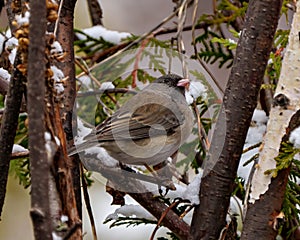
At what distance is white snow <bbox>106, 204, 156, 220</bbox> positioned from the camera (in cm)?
134

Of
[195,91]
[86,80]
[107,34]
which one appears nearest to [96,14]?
[107,34]

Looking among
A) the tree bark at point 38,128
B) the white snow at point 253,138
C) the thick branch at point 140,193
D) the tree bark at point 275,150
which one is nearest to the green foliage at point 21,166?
the thick branch at point 140,193

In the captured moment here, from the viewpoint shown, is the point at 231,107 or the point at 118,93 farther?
the point at 118,93

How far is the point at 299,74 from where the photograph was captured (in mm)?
982

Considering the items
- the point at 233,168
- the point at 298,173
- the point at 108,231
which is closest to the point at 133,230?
the point at 108,231

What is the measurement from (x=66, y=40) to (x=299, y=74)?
515 millimetres

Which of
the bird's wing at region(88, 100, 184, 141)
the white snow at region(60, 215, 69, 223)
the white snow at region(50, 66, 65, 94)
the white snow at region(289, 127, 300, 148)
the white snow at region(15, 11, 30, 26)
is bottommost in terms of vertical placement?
the white snow at region(60, 215, 69, 223)

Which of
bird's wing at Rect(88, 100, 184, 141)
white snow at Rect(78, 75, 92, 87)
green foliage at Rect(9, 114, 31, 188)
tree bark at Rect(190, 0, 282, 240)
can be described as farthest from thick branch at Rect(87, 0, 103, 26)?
tree bark at Rect(190, 0, 282, 240)

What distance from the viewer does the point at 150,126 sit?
189 cm

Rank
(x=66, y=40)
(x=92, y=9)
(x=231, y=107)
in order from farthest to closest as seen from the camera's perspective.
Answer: (x=92, y=9) → (x=66, y=40) → (x=231, y=107)

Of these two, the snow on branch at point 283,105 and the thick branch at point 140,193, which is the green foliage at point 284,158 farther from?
the thick branch at point 140,193

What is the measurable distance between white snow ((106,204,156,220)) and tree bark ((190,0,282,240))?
29cm

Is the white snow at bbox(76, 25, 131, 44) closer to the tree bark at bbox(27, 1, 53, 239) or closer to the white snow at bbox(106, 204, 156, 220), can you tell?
the white snow at bbox(106, 204, 156, 220)

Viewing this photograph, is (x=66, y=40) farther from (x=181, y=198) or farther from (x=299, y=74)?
(x=299, y=74)
